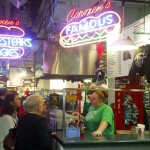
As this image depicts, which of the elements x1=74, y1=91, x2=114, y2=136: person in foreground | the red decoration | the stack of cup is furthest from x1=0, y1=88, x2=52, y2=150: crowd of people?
the red decoration

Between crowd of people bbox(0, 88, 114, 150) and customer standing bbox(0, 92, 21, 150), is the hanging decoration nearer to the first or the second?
crowd of people bbox(0, 88, 114, 150)

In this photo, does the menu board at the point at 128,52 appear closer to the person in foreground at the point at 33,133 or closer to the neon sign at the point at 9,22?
the person in foreground at the point at 33,133

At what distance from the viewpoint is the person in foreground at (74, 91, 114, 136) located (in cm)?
454

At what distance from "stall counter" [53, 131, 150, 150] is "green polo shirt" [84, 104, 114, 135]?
0.26 meters

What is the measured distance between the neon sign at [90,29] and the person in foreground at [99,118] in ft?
5.39

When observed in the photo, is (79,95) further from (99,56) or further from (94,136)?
(99,56)

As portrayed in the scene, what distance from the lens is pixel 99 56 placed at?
8273 millimetres

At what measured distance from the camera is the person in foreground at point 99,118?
14.9 feet

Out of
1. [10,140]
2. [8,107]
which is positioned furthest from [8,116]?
[10,140]

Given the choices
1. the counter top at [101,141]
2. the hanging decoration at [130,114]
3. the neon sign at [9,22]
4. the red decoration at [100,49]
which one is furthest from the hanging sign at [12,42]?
the counter top at [101,141]

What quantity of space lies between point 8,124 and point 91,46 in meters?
4.37

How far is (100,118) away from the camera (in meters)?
4.81

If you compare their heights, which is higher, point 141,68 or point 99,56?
point 99,56

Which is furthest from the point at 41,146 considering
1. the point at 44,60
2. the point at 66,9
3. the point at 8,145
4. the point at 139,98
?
the point at 66,9
